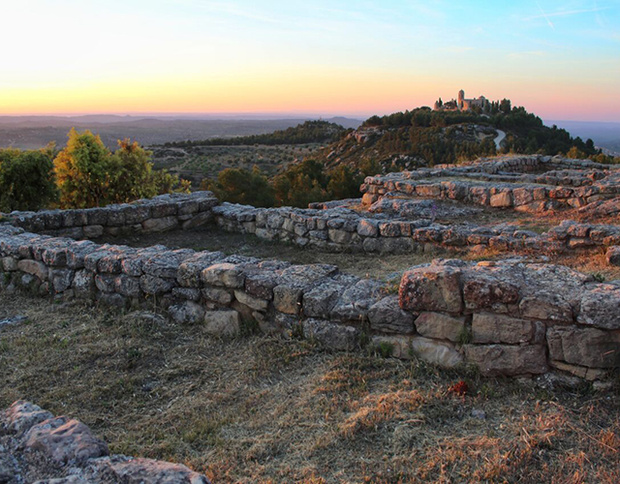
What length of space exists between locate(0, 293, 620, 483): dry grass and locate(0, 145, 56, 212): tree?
9251 mm

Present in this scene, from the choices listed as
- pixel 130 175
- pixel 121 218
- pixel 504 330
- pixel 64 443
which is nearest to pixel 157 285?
pixel 64 443

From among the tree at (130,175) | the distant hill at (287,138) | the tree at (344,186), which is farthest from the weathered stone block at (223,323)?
the distant hill at (287,138)

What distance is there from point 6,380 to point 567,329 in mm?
5082

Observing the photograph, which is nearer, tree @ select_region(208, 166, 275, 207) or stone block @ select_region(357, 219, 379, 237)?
stone block @ select_region(357, 219, 379, 237)

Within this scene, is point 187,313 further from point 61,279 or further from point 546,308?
point 546,308

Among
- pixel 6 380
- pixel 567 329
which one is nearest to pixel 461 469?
pixel 567 329

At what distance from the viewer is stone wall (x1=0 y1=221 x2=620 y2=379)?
3.94 m

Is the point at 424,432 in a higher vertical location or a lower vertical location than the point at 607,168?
lower

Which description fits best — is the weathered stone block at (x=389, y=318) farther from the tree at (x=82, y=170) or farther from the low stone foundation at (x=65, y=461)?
the tree at (x=82, y=170)

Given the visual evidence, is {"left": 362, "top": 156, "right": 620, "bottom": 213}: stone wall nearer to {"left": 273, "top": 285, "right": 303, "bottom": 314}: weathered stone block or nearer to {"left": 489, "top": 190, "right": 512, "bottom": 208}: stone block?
{"left": 489, "top": 190, "right": 512, "bottom": 208}: stone block

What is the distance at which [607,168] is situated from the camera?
17.9 meters

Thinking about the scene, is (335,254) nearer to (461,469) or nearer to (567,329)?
(567,329)

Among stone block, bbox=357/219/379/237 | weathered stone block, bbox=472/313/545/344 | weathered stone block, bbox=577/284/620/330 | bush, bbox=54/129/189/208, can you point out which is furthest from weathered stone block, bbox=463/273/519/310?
bush, bbox=54/129/189/208

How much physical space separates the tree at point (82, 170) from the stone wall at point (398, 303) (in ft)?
A: 32.0
